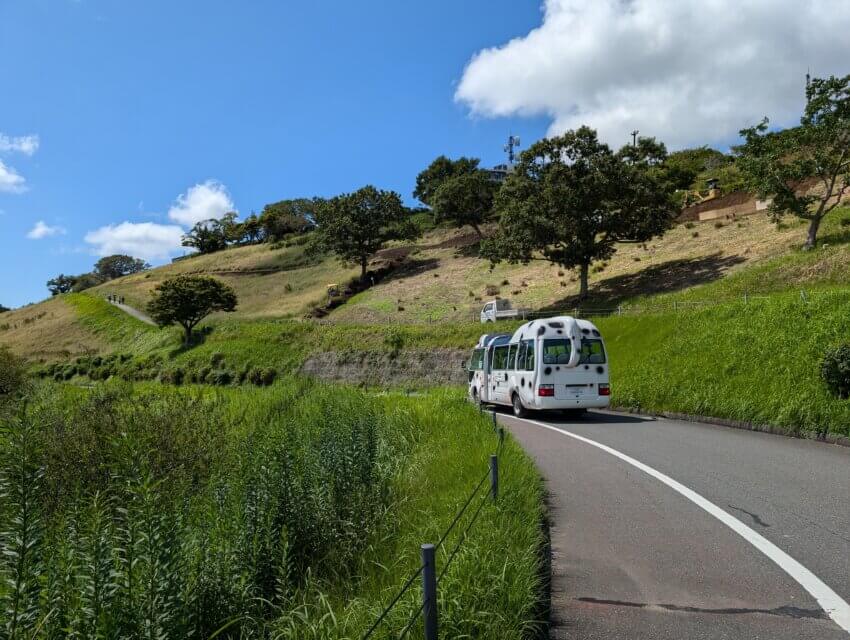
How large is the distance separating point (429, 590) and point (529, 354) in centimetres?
1475

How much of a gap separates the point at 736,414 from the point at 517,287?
120 ft

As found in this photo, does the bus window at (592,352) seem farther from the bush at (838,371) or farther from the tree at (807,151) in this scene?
the tree at (807,151)

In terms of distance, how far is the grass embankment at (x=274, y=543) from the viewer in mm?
3514

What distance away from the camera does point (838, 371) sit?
12.5 metres

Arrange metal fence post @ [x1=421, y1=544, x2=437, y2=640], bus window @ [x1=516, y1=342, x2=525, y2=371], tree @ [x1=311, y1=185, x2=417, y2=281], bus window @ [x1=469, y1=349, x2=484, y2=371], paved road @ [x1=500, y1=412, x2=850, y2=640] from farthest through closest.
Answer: tree @ [x1=311, y1=185, x2=417, y2=281] < bus window @ [x1=469, y1=349, x2=484, y2=371] < bus window @ [x1=516, y1=342, x2=525, y2=371] < paved road @ [x1=500, y1=412, x2=850, y2=640] < metal fence post @ [x1=421, y1=544, x2=437, y2=640]

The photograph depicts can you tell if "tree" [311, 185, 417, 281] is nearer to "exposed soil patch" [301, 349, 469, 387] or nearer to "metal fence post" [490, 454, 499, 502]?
"exposed soil patch" [301, 349, 469, 387]

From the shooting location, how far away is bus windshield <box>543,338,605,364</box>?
16.7m

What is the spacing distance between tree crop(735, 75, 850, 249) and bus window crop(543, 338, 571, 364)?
70.2ft

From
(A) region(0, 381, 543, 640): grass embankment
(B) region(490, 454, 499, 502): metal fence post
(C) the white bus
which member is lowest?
(A) region(0, 381, 543, 640): grass embankment

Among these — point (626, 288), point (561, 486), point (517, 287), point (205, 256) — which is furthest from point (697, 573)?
point (205, 256)

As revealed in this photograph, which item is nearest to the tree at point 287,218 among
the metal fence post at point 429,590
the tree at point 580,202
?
the tree at point 580,202

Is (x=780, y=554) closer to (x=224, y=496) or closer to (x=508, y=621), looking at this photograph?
(x=508, y=621)

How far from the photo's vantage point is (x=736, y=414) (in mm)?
14219

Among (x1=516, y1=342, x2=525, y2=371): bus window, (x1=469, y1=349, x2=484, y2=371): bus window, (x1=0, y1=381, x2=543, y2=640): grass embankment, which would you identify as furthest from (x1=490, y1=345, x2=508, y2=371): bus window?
(x1=0, y1=381, x2=543, y2=640): grass embankment
